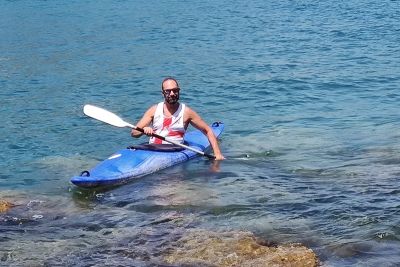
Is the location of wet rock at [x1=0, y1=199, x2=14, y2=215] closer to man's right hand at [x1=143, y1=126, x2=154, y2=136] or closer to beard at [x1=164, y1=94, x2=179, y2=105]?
man's right hand at [x1=143, y1=126, x2=154, y2=136]

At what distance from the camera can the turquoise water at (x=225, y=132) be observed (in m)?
7.42

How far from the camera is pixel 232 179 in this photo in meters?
9.59

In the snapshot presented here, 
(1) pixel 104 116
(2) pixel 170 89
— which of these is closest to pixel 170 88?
(2) pixel 170 89

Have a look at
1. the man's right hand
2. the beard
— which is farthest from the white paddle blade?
the beard

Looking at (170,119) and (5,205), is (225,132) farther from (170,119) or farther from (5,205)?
(5,205)

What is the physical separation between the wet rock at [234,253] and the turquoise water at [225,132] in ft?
0.77

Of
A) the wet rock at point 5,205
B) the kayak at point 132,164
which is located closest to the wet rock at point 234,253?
the kayak at point 132,164

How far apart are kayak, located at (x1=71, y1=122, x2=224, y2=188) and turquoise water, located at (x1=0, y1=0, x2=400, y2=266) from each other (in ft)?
0.42

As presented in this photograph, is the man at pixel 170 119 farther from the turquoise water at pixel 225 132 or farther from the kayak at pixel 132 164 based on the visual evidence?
the turquoise water at pixel 225 132

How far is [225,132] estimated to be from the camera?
12883 millimetres

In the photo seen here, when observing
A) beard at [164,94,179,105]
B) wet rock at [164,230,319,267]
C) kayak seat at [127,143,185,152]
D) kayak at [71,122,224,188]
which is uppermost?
beard at [164,94,179,105]

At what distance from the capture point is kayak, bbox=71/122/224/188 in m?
9.16

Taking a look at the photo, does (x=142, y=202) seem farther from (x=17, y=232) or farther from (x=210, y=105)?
(x=210, y=105)

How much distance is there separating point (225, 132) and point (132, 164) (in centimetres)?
357
